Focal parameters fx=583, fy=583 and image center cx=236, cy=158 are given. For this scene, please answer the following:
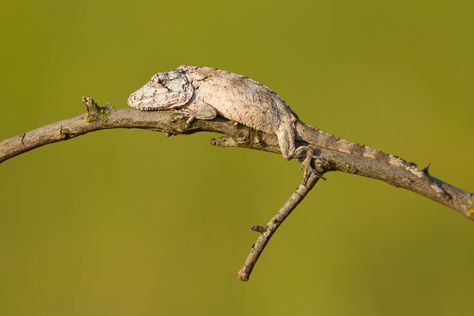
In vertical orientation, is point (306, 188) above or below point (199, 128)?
below

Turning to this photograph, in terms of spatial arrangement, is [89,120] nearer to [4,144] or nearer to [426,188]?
[4,144]

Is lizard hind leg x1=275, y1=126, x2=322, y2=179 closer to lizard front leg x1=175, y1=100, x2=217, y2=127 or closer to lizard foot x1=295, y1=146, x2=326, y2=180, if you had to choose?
lizard foot x1=295, y1=146, x2=326, y2=180

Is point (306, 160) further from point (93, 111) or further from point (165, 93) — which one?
point (93, 111)

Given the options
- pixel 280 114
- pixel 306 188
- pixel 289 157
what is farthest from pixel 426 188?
pixel 280 114

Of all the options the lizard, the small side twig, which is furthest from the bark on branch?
the lizard

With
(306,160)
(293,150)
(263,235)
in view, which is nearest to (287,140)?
(293,150)

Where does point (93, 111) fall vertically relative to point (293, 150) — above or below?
below
